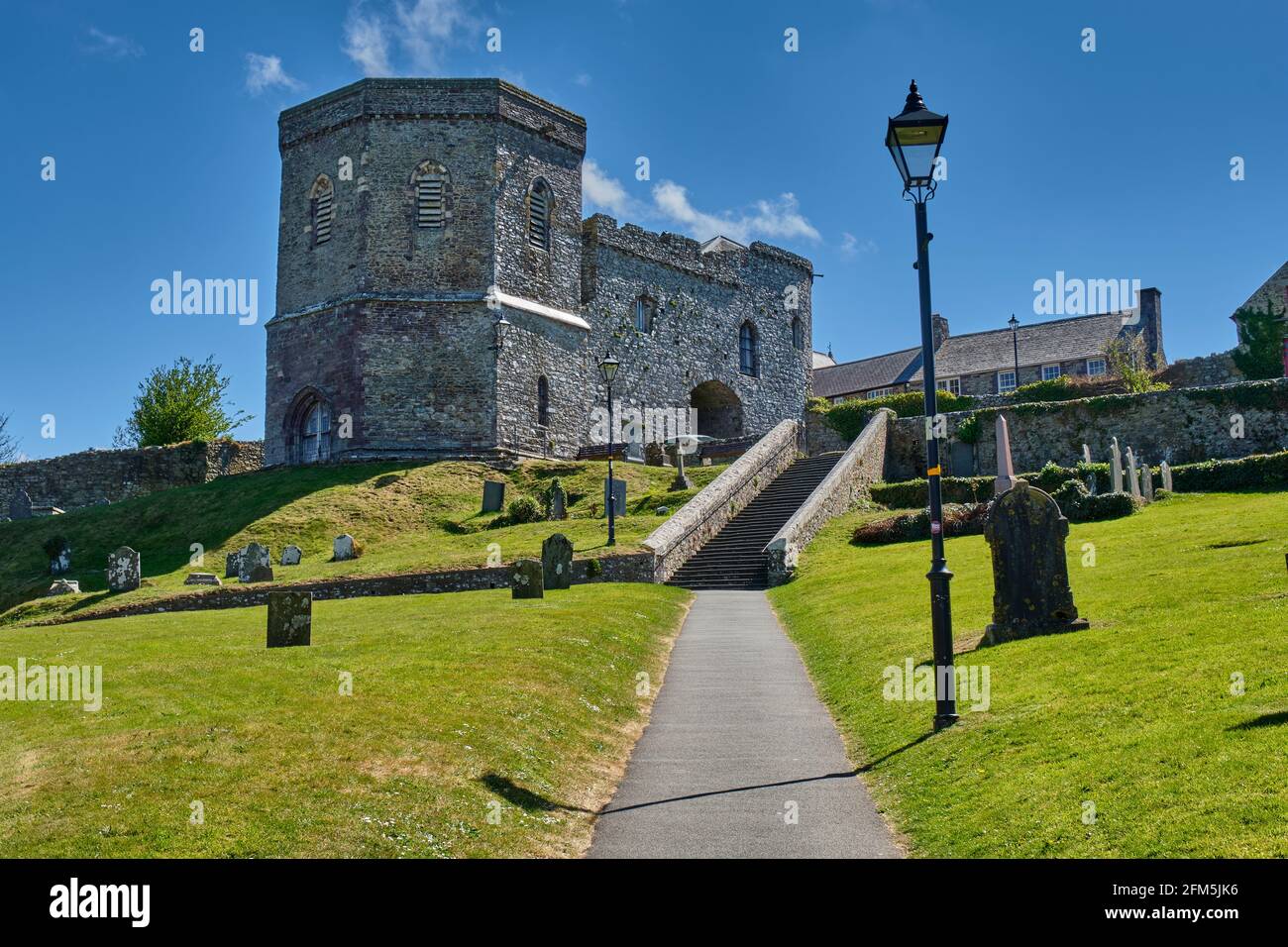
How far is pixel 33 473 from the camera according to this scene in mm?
45844

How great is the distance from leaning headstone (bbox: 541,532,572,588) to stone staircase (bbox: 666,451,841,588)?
174 inches

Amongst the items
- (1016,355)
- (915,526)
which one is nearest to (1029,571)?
(915,526)

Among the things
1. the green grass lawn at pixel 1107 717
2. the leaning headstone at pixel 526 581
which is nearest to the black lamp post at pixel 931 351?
the green grass lawn at pixel 1107 717

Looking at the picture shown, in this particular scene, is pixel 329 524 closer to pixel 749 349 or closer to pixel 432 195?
pixel 432 195

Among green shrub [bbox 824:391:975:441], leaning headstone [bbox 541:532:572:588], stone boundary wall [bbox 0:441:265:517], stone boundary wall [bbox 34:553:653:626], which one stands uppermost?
green shrub [bbox 824:391:975:441]

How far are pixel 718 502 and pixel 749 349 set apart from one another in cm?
2681

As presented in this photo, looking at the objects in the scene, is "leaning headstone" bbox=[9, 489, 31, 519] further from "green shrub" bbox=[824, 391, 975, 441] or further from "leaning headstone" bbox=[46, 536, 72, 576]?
"green shrub" bbox=[824, 391, 975, 441]

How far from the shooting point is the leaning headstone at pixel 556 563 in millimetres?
21955

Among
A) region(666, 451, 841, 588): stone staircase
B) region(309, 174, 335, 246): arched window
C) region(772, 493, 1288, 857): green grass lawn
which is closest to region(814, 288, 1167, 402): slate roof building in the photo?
region(666, 451, 841, 588): stone staircase

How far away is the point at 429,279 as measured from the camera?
4066cm

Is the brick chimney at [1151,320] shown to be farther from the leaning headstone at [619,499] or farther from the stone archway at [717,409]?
the leaning headstone at [619,499]

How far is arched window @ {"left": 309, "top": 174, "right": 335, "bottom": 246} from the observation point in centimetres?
4188

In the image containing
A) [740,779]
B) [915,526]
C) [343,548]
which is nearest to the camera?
[740,779]
